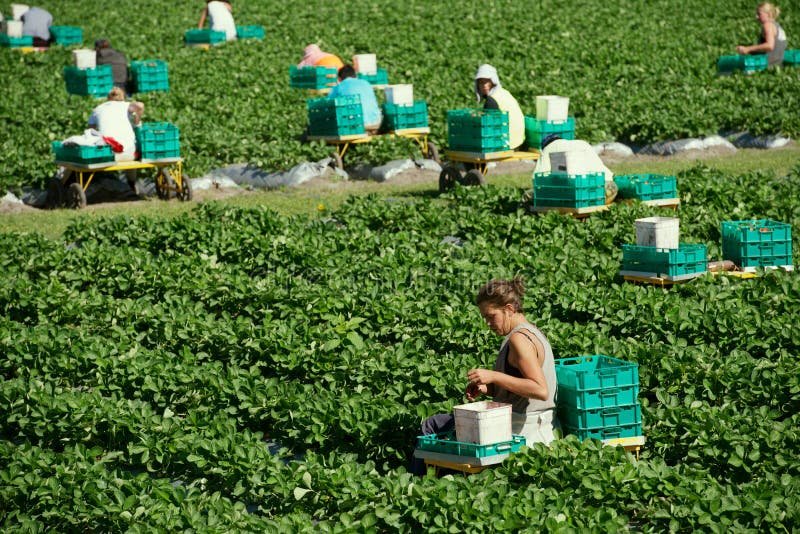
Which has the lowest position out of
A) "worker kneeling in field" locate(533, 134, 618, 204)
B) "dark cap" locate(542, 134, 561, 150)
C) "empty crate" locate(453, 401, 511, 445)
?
"empty crate" locate(453, 401, 511, 445)

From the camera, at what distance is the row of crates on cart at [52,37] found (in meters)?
24.4

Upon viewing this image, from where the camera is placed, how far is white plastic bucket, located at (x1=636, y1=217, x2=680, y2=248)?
9961 mm

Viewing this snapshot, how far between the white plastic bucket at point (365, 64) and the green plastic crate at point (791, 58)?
26.3 ft

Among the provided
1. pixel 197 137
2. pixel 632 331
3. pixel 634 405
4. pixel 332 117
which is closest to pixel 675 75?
pixel 332 117

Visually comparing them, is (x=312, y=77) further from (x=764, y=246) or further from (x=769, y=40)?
(x=764, y=246)

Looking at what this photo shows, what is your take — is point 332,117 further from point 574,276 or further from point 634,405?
point 634,405

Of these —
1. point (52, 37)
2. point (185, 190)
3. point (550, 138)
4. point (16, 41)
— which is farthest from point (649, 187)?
point (52, 37)

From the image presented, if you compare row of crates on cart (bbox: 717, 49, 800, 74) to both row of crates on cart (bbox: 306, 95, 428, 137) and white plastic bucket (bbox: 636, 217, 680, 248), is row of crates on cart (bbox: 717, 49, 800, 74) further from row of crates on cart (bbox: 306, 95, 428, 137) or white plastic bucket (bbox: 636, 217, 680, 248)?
white plastic bucket (bbox: 636, 217, 680, 248)

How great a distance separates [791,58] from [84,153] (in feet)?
44.6

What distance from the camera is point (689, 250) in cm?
999

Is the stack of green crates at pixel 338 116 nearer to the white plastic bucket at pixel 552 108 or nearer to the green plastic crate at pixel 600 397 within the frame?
the white plastic bucket at pixel 552 108

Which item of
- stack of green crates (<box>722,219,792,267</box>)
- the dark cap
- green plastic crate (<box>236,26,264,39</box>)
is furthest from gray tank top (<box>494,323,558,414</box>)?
green plastic crate (<box>236,26,264,39</box>)

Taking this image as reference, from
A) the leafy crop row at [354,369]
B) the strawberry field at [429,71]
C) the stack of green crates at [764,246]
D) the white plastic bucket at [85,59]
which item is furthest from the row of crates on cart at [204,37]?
the stack of green crates at [764,246]

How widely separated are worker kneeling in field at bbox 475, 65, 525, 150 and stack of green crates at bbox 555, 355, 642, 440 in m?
8.46
